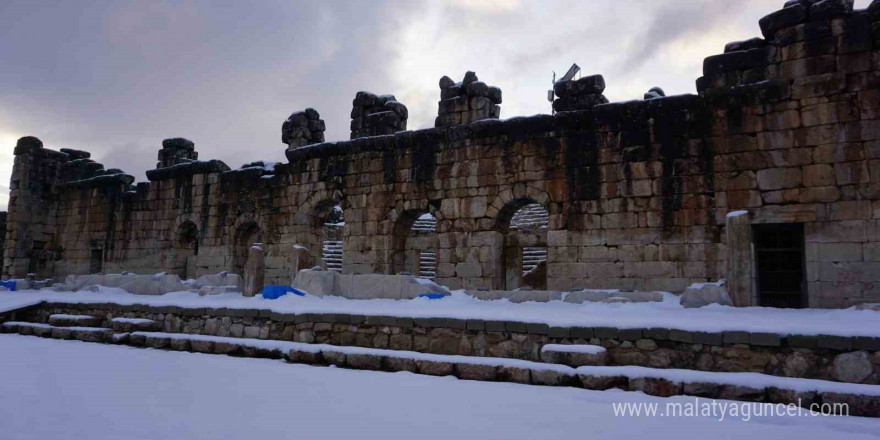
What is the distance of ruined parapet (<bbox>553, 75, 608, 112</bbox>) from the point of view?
11.8 m

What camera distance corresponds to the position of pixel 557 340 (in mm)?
6723

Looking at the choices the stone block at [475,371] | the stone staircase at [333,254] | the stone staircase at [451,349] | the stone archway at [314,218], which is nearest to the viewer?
the stone staircase at [451,349]

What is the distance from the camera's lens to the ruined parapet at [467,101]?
13047 mm

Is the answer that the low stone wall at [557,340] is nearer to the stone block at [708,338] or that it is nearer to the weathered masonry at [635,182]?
the stone block at [708,338]

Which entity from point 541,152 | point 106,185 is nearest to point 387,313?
point 541,152

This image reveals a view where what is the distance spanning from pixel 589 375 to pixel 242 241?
13341mm

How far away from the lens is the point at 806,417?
471 cm

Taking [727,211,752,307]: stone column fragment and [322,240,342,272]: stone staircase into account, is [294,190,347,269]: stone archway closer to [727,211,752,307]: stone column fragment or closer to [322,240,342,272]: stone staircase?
[322,240,342,272]: stone staircase

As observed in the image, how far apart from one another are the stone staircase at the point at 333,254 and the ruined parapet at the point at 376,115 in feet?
27.9

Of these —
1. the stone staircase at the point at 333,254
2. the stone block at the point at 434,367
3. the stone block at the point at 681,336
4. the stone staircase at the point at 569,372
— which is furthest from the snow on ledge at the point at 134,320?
the stone staircase at the point at 333,254

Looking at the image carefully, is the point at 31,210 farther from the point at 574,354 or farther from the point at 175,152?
the point at 574,354

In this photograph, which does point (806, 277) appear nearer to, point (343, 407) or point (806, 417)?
point (806, 417)

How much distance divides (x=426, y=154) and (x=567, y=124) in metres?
3.51

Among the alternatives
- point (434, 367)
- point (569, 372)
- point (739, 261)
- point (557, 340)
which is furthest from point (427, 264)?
point (569, 372)
